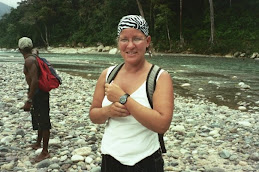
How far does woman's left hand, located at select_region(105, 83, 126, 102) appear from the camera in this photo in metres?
1.73

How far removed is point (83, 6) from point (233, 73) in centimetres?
Result: 4825

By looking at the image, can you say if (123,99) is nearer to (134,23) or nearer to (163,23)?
(134,23)

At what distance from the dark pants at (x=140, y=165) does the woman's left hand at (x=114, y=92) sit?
462 millimetres

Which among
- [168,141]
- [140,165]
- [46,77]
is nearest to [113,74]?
[140,165]

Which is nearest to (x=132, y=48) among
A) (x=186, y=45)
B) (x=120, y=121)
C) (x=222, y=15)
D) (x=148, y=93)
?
(x=148, y=93)

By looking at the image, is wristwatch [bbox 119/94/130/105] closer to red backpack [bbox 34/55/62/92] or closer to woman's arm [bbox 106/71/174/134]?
woman's arm [bbox 106/71/174/134]

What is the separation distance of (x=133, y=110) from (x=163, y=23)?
37.4m

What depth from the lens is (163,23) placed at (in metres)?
37.6

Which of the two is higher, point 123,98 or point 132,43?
point 132,43

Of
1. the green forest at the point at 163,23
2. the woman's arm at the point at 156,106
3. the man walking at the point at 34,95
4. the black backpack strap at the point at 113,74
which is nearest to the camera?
the woman's arm at the point at 156,106

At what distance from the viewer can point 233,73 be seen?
1728cm

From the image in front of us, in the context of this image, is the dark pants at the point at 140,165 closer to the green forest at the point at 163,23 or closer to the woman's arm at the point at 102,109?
the woman's arm at the point at 102,109

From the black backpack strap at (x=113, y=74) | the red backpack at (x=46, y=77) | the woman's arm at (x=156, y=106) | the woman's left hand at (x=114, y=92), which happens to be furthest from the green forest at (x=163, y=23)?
the woman's left hand at (x=114, y=92)

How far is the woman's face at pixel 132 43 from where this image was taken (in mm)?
1813
